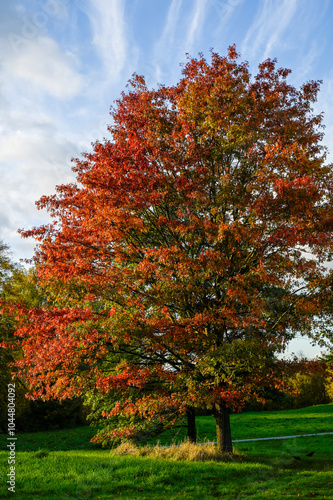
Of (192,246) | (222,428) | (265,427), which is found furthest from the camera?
(265,427)

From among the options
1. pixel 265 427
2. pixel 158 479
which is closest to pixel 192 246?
pixel 158 479

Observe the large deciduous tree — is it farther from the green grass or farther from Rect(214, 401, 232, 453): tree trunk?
the green grass

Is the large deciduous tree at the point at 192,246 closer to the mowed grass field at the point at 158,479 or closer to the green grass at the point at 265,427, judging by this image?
the mowed grass field at the point at 158,479

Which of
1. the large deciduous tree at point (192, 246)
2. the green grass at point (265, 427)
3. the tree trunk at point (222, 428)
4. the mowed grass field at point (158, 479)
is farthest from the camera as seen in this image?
the green grass at point (265, 427)

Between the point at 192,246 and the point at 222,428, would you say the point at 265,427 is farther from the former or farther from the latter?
the point at 192,246

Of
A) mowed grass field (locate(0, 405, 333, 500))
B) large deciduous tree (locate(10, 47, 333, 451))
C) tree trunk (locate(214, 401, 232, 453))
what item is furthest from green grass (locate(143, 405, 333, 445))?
large deciduous tree (locate(10, 47, 333, 451))

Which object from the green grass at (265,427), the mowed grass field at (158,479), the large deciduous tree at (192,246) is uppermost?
the large deciduous tree at (192,246)

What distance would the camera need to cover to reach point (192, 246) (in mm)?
12172

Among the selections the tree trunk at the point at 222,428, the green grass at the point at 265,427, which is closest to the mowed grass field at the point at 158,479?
the tree trunk at the point at 222,428

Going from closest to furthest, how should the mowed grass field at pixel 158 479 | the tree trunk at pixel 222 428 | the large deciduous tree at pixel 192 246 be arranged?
the mowed grass field at pixel 158 479 < the large deciduous tree at pixel 192 246 < the tree trunk at pixel 222 428

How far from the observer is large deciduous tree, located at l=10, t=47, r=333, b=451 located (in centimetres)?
1035

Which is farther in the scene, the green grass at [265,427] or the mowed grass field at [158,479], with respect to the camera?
the green grass at [265,427]

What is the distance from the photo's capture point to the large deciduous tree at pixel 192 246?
1035 cm

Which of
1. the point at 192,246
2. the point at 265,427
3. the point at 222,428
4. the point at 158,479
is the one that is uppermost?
the point at 192,246
